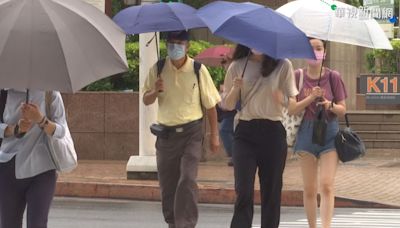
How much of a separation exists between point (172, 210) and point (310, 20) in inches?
81.3

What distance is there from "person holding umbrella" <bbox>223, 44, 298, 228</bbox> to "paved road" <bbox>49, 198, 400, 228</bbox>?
2.92 metres

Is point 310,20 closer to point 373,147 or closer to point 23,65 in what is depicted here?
point 23,65

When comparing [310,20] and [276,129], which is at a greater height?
[310,20]

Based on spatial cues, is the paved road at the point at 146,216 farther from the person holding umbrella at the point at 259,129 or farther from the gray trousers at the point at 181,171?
the person holding umbrella at the point at 259,129

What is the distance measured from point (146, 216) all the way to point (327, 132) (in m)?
3.81

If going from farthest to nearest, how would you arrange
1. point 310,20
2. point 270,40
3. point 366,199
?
point 366,199 < point 310,20 < point 270,40

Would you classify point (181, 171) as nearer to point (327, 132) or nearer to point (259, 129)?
point (259, 129)

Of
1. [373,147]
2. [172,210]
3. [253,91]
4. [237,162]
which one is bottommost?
[373,147]

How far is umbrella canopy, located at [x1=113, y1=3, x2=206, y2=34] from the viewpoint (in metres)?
7.40

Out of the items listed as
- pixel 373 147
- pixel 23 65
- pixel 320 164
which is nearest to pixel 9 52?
pixel 23 65

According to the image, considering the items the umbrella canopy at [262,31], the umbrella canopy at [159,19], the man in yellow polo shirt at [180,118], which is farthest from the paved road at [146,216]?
the umbrella canopy at [262,31]

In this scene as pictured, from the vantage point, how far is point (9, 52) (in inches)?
206

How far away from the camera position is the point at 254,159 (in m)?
7.39

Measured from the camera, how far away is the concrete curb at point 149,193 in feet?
40.8
